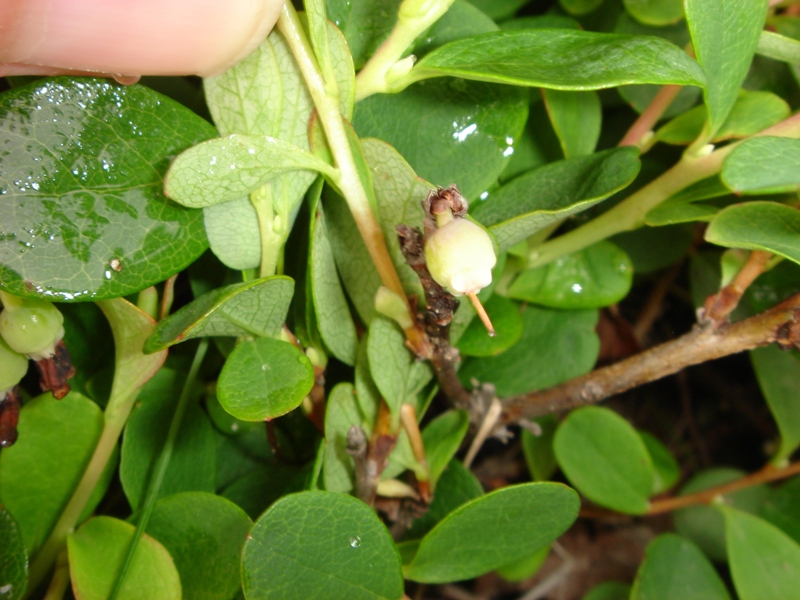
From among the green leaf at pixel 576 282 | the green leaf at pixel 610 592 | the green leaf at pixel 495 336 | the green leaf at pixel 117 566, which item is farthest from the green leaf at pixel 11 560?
the green leaf at pixel 610 592

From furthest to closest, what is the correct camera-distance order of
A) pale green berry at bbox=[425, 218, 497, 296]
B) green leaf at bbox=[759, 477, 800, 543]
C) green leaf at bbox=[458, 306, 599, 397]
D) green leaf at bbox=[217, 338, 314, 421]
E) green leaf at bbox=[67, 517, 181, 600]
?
green leaf at bbox=[759, 477, 800, 543]
green leaf at bbox=[458, 306, 599, 397]
green leaf at bbox=[67, 517, 181, 600]
green leaf at bbox=[217, 338, 314, 421]
pale green berry at bbox=[425, 218, 497, 296]

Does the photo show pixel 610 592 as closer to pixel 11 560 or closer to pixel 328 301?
pixel 328 301

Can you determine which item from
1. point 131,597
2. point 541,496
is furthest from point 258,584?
point 541,496

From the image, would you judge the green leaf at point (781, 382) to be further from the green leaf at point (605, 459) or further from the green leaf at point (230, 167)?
the green leaf at point (230, 167)

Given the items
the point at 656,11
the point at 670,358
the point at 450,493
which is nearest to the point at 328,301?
the point at 450,493

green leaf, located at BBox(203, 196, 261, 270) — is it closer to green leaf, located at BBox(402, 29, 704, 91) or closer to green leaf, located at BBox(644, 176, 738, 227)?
green leaf, located at BBox(402, 29, 704, 91)

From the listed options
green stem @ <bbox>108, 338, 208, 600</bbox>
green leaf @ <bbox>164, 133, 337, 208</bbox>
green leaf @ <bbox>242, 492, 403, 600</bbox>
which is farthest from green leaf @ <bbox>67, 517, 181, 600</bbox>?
green leaf @ <bbox>164, 133, 337, 208</bbox>

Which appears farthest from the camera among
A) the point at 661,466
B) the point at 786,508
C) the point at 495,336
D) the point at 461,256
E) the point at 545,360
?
the point at 661,466
